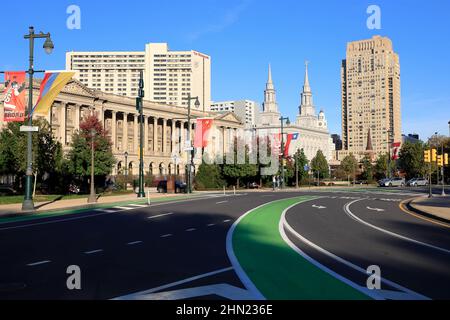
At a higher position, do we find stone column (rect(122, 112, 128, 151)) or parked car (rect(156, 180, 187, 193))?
stone column (rect(122, 112, 128, 151))

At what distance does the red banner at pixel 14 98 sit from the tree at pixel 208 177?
1644 inches

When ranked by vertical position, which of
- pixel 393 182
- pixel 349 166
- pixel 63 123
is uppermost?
pixel 63 123

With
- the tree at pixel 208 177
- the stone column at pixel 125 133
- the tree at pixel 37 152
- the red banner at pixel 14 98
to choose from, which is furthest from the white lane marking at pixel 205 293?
the stone column at pixel 125 133

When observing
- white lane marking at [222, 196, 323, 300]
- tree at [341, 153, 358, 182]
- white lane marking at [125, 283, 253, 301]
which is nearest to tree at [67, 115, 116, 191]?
white lane marking at [222, 196, 323, 300]

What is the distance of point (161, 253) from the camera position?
37.6 feet

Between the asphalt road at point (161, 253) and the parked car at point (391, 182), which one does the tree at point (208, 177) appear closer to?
the parked car at point (391, 182)

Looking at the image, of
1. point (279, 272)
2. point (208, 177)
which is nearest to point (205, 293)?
point (279, 272)

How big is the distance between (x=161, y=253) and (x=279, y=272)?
356 centimetres

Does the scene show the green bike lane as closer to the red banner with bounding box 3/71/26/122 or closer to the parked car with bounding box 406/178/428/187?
the red banner with bounding box 3/71/26/122

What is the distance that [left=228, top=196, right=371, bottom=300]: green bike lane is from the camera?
745 centimetres

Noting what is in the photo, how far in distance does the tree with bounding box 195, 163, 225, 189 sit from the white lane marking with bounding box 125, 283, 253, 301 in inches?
2265

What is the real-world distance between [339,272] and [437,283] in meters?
1.79

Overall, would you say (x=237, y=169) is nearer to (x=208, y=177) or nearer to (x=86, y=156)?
(x=208, y=177)

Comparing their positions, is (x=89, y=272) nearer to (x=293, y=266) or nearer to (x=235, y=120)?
(x=293, y=266)
